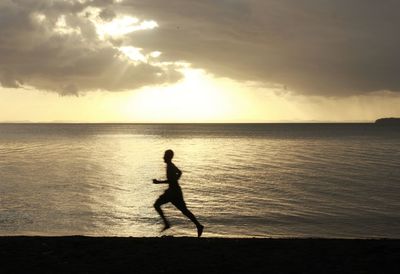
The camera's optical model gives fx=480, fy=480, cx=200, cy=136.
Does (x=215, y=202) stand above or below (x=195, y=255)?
below

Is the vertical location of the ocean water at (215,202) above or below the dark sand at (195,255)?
below

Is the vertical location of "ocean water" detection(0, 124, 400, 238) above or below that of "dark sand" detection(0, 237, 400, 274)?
below

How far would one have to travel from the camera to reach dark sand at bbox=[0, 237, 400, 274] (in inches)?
376

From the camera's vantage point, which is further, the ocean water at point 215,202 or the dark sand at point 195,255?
the ocean water at point 215,202

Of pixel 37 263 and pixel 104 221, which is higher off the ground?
pixel 37 263

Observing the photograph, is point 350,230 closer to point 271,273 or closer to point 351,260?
point 351,260

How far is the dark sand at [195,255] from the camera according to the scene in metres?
9.55

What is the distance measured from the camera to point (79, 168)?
4928cm

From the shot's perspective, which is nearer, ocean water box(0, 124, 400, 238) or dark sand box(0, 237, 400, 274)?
dark sand box(0, 237, 400, 274)

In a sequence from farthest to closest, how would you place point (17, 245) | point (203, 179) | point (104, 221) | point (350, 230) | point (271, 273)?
point (203, 179), point (104, 221), point (350, 230), point (17, 245), point (271, 273)

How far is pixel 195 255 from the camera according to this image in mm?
10562

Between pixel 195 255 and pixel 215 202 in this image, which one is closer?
pixel 195 255

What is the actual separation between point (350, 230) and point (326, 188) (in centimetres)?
1435

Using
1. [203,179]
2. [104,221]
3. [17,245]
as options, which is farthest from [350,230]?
[203,179]
